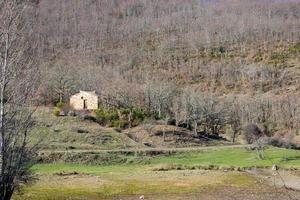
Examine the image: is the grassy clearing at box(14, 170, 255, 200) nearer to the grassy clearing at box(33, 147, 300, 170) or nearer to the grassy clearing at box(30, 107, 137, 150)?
the grassy clearing at box(33, 147, 300, 170)

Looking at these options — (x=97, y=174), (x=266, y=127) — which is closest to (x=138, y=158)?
(x=97, y=174)

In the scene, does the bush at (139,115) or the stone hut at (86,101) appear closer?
the bush at (139,115)

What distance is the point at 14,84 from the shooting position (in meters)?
→ 20.2

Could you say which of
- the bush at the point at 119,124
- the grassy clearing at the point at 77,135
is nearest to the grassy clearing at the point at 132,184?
the grassy clearing at the point at 77,135

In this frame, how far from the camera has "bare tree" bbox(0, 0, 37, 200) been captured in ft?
64.1

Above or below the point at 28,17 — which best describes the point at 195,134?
below

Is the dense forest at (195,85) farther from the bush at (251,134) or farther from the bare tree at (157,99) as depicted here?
the bush at (251,134)

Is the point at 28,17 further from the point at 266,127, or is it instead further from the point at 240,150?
the point at 266,127

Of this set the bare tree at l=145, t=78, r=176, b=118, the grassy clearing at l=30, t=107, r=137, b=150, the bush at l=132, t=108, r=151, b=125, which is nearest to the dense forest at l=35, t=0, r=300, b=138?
the bare tree at l=145, t=78, r=176, b=118

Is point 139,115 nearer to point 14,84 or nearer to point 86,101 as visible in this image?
point 86,101

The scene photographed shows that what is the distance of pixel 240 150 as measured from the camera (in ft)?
209

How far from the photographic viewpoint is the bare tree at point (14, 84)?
1953cm

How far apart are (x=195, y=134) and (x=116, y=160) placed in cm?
2302

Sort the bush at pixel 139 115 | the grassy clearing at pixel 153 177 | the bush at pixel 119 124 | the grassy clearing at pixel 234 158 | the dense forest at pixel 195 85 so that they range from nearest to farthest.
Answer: the grassy clearing at pixel 153 177 → the grassy clearing at pixel 234 158 → the bush at pixel 119 124 → the bush at pixel 139 115 → the dense forest at pixel 195 85
